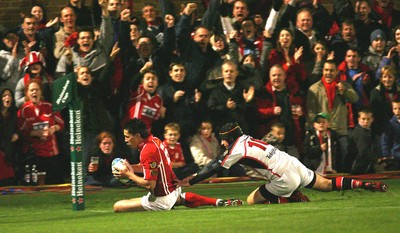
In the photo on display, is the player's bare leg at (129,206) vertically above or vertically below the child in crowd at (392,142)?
below

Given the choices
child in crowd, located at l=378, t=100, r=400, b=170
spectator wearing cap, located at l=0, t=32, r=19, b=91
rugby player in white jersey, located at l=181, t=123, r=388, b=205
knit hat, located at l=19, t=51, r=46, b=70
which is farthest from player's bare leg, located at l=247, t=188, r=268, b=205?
spectator wearing cap, located at l=0, t=32, r=19, b=91

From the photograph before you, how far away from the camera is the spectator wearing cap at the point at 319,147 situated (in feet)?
56.3

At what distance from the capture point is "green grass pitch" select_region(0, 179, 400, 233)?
11312 mm

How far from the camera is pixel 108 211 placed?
14.1m

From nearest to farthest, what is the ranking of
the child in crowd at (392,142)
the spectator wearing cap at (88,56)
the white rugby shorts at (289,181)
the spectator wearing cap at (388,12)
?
1. the white rugby shorts at (289,181)
2. the spectator wearing cap at (88,56)
3. the child in crowd at (392,142)
4. the spectator wearing cap at (388,12)

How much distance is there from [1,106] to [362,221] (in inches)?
285

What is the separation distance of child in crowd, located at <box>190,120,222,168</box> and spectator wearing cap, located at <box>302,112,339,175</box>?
1502mm

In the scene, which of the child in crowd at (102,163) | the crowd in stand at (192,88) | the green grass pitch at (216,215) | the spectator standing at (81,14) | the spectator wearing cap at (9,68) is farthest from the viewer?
the spectator standing at (81,14)

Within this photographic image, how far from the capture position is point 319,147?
1716 centimetres

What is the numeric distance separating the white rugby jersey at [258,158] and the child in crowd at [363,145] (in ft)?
12.2

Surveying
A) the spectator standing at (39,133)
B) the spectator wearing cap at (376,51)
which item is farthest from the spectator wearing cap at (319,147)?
the spectator standing at (39,133)

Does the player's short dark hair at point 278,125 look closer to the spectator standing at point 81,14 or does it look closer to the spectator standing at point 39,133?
the spectator standing at point 39,133

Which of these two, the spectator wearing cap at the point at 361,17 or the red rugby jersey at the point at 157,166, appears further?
the spectator wearing cap at the point at 361,17

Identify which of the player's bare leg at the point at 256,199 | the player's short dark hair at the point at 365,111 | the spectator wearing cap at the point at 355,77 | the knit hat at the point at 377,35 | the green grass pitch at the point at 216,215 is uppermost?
the knit hat at the point at 377,35
